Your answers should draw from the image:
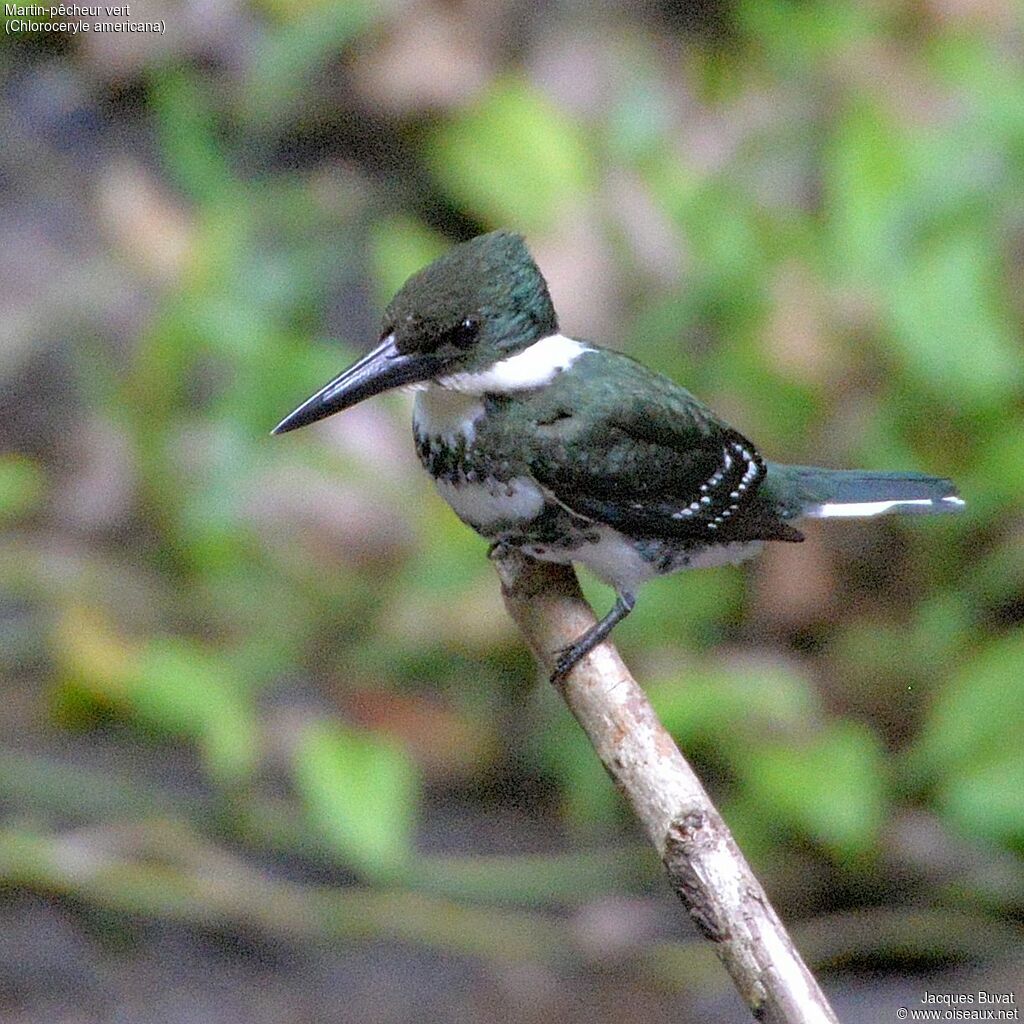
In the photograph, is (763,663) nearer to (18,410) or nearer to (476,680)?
(476,680)

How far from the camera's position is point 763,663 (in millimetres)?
3662

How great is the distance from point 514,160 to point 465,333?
2487 mm

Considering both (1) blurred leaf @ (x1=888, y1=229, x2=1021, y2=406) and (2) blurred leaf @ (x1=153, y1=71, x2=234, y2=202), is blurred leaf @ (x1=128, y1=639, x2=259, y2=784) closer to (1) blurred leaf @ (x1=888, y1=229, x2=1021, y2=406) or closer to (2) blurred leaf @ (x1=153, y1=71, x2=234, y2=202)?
(2) blurred leaf @ (x1=153, y1=71, x2=234, y2=202)

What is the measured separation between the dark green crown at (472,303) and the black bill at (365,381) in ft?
0.06

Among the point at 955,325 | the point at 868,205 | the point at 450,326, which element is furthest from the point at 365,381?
the point at 868,205

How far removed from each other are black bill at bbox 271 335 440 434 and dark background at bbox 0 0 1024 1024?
1386mm

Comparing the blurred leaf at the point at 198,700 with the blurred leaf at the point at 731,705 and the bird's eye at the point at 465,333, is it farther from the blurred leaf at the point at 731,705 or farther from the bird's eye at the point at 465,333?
the bird's eye at the point at 465,333

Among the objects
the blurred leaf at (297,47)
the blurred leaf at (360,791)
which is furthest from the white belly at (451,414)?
the blurred leaf at (297,47)

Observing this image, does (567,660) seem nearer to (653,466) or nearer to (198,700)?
Answer: (653,466)

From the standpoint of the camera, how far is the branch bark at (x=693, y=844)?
5.31 ft

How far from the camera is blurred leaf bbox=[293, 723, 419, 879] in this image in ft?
10.8

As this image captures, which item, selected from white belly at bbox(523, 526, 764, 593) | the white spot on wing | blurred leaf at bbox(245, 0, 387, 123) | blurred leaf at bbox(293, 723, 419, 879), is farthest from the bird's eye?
blurred leaf at bbox(245, 0, 387, 123)

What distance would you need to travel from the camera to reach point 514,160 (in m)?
4.52

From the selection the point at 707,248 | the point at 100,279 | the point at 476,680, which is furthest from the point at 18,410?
the point at 707,248
